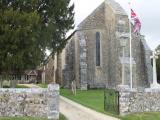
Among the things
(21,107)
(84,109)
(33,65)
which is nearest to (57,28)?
(33,65)

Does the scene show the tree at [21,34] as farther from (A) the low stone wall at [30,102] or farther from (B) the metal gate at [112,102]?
(A) the low stone wall at [30,102]

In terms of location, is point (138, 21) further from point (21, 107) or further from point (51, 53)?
point (21, 107)

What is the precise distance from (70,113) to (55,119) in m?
3.69

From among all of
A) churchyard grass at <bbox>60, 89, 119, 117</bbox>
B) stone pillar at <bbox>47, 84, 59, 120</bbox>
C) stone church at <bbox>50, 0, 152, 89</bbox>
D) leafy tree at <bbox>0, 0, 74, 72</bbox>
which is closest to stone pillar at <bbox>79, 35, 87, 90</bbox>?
stone church at <bbox>50, 0, 152, 89</bbox>

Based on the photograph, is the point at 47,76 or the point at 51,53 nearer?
the point at 51,53

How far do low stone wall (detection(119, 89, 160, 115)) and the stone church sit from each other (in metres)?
23.2

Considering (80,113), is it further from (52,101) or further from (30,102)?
(30,102)

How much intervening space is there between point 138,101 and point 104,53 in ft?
86.1

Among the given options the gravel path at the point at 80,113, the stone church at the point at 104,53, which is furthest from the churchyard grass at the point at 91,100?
the stone church at the point at 104,53

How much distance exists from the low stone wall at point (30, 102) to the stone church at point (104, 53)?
2696cm

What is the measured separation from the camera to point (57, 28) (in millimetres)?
36156

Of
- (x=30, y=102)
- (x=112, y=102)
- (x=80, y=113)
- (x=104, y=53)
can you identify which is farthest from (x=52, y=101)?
(x=104, y=53)

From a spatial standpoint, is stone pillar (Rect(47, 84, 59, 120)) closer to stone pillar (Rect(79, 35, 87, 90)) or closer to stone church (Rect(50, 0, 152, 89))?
stone pillar (Rect(79, 35, 87, 90))

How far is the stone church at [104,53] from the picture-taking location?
47.5m
